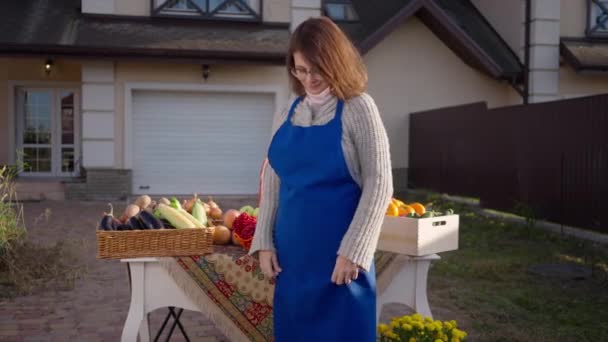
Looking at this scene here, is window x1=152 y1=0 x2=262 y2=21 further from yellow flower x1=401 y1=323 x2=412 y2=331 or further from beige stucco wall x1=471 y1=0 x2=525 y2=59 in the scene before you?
yellow flower x1=401 y1=323 x2=412 y2=331

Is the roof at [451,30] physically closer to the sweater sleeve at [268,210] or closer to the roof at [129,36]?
the roof at [129,36]

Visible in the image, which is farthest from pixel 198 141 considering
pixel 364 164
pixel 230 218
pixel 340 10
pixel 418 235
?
pixel 364 164

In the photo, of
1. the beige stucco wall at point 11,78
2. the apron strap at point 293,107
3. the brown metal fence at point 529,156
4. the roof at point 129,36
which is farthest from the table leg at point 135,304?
the beige stucco wall at point 11,78

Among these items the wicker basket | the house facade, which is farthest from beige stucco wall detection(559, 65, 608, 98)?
the wicker basket

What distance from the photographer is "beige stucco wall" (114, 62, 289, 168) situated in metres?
13.8

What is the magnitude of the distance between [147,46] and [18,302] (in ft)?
26.1

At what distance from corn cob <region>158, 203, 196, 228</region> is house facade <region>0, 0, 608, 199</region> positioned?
384 inches

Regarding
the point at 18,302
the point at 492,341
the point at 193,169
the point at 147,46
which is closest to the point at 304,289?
the point at 492,341

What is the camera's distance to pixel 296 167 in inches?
110

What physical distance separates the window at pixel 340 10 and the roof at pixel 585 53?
5085mm

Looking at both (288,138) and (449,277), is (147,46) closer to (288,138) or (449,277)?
(449,277)

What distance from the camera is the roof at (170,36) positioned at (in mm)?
12875

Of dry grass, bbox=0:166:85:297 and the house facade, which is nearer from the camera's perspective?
dry grass, bbox=0:166:85:297

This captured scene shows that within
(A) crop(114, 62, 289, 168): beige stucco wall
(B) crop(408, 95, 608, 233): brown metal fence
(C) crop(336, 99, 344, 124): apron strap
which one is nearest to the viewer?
(C) crop(336, 99, 344, 124): apron strap
